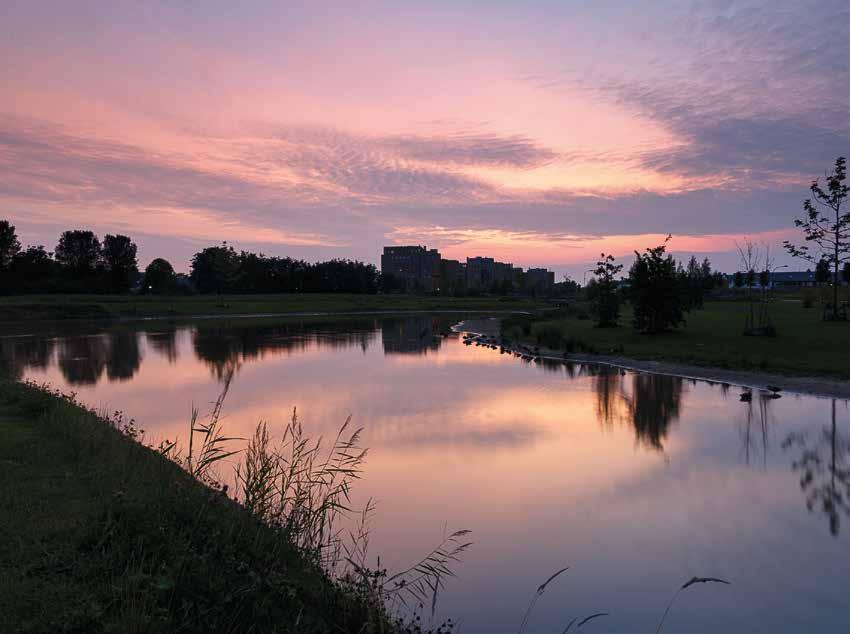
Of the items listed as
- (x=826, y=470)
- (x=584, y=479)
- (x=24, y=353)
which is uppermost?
(x=24, y=353)

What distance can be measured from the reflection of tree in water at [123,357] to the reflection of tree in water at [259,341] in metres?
3.28

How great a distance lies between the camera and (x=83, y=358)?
31922 mm

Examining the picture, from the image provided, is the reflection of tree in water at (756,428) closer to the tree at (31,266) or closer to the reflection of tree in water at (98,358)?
the reflection of tree in water at (98,358)

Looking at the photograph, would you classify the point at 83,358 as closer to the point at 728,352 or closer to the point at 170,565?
the point at 170,565

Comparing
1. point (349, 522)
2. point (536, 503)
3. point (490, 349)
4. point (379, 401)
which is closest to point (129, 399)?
point (379, 401)

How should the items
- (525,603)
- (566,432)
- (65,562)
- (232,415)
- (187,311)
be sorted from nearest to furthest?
(65,562)
(525,603)
(566,432)
(232,415)
(187,311)

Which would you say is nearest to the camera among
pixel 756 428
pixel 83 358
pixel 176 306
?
pixel 756 428

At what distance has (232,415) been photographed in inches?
704

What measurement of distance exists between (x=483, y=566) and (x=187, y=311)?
252ft

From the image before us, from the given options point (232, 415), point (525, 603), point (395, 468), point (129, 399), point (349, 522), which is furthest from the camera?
point (129, 399)

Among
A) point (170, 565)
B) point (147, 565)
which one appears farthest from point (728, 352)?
point (147, 565)

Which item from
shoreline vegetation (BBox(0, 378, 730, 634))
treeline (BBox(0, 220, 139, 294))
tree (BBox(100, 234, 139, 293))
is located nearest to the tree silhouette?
shoreline vegetation (BBox(0, 378, 730, 634))

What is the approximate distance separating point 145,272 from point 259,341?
295 ft

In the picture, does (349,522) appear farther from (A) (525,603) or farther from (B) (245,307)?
(B) (245,307)
